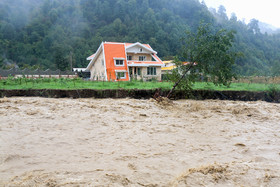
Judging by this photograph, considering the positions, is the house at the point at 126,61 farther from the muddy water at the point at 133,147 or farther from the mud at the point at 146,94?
the muddy water at the point at 133,147

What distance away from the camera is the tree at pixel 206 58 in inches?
403

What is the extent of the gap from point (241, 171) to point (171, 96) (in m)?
8.53

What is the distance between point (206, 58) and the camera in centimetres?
1060

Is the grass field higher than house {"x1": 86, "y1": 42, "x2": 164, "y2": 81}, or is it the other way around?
house {"x1": 86, "y1": 42, "x2": 164, "y2": 81}

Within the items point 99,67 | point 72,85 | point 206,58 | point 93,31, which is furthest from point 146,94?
point 93,31

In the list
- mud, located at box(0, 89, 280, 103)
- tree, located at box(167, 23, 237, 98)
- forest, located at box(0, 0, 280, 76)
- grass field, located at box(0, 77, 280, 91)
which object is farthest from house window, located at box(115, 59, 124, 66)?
tree, located at box(167, 23, 237, 98)

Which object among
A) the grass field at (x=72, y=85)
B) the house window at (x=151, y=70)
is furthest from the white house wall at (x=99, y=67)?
the grass field at (x=72, y=85)

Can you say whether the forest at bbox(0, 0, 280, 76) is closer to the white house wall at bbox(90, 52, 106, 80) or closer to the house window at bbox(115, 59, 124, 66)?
the white house wall at bbox(90, 52, 106, 80)

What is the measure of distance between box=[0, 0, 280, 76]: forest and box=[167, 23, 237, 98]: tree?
38.5m

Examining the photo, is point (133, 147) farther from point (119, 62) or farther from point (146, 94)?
point (119, 62)

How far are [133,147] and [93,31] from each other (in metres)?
72.1

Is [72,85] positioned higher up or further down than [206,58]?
further down

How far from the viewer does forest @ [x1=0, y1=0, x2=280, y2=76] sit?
5541 centimetres

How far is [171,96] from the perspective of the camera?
1243 cm
